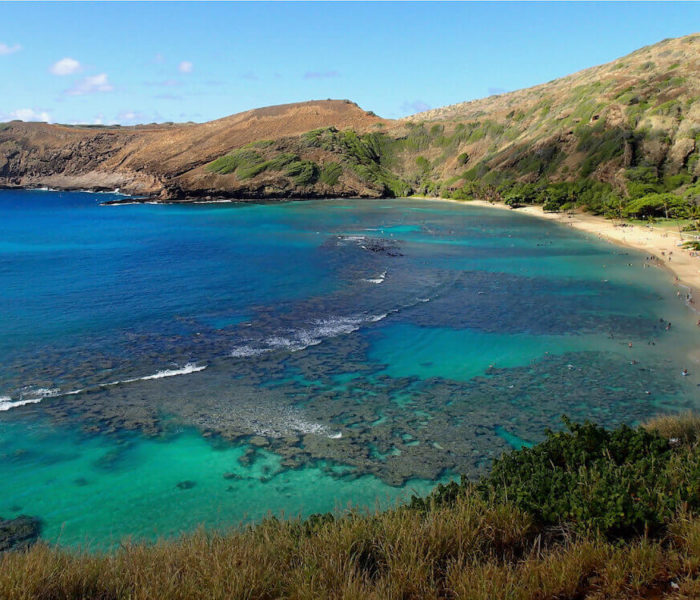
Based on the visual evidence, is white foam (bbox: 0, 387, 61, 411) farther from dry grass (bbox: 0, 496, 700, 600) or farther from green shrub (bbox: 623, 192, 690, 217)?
green shrub (bbox: 623, 192, 690, 217)

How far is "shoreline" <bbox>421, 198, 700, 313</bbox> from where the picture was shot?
39716 millimetres

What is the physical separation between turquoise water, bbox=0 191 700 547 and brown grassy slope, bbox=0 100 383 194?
392 feet

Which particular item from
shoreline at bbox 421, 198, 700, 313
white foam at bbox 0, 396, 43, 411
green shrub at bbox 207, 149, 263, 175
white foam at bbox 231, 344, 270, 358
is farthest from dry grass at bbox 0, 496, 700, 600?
green shrub at bbox 207, 149, 263, 175

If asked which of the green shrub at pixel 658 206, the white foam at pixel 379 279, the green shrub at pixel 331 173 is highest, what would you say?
the green shrub at pixel 331 173

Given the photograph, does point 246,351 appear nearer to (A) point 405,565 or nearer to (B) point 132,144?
(A) point 405,565

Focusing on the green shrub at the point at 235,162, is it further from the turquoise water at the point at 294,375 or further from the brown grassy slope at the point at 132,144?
the turquoise water at the point at 294,375

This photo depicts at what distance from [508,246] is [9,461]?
49.6 m

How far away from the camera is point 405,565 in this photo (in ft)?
23.4

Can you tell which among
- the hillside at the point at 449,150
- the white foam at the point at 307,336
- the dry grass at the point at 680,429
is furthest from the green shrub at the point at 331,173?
the dry grass at the point at 680,429

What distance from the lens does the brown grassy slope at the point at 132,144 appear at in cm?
15900

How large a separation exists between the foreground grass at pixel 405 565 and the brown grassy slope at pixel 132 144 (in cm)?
15353

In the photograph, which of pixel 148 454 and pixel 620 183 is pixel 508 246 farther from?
pixel 148 454

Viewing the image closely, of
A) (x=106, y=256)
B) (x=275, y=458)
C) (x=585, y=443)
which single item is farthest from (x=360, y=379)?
(x=106, y=256)

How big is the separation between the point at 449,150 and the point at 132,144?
3945 inches
